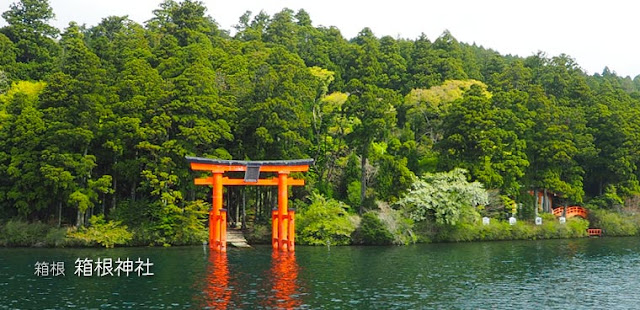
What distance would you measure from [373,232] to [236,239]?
26.7 feet

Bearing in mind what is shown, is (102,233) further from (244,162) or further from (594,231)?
(594,231)

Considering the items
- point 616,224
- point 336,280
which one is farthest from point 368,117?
point 336,280

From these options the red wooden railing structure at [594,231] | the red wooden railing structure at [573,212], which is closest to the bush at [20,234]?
the red wooden railing structure at [573,212]

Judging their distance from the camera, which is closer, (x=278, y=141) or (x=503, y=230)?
(x=278, y=141)

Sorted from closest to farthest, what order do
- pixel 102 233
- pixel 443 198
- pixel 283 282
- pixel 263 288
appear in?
pixel 263 288 → pixel 283 282 → pixel 102 233 → pixel 443 198

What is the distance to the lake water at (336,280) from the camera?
2275 centimetres

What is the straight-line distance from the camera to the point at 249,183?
39.2 meters

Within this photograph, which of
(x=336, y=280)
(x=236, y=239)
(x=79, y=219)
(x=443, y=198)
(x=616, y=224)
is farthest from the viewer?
(x=616, y=224)

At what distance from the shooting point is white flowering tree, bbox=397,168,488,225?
1677 inches

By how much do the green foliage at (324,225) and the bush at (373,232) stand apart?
2.06ft

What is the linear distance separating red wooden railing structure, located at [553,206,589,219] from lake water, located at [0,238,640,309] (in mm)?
12648

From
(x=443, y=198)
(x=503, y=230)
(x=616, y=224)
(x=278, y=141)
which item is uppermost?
(x=278, y=141)

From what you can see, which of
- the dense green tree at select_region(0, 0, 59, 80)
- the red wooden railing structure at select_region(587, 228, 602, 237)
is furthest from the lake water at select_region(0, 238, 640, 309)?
the dense green tree at select_region(0, 0, 59, 80)

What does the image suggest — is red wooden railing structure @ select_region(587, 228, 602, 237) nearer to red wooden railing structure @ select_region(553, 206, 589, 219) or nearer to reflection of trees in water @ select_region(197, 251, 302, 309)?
red wooden railing structure @ select_region(553, 206, 589, 219)
